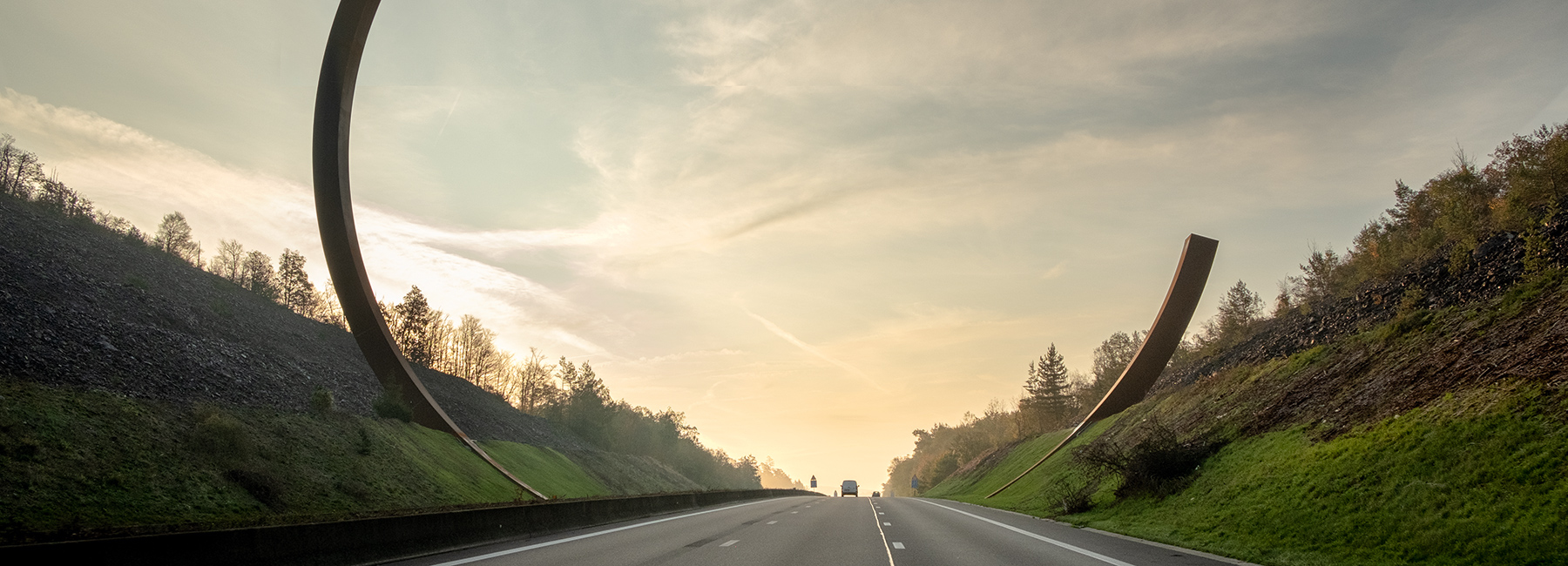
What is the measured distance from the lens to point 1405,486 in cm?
1346

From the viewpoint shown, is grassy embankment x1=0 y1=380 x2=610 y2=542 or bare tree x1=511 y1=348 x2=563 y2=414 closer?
grassy embankment x1=0 y1=380 x2=610 y2=542

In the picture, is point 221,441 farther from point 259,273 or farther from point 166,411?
point 259,273

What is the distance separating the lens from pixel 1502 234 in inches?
918

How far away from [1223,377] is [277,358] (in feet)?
166

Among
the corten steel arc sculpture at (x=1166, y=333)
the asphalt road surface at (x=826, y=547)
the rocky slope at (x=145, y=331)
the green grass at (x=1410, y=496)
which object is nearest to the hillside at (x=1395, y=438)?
the green grass at (x=1410, y=496)

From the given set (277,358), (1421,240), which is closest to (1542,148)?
(1421,240)

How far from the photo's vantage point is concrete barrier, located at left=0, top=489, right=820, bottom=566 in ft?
23.0

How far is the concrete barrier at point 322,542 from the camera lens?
23.0 ft

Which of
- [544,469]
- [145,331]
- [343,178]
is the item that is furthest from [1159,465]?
[544,469]

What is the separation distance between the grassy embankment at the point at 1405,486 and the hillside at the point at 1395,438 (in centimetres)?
4

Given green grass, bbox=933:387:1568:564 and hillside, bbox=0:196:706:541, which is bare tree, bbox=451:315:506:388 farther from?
green grass, bbox=933:387:1568:564

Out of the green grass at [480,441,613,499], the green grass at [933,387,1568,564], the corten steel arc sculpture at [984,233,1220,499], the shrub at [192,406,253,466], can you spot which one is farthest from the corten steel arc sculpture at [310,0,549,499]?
the corten steel arc sculpture at [984,233,1220,499]

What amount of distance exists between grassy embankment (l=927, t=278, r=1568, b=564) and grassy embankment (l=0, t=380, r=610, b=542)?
661 inches

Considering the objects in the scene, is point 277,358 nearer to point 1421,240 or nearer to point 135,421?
point 135,421
